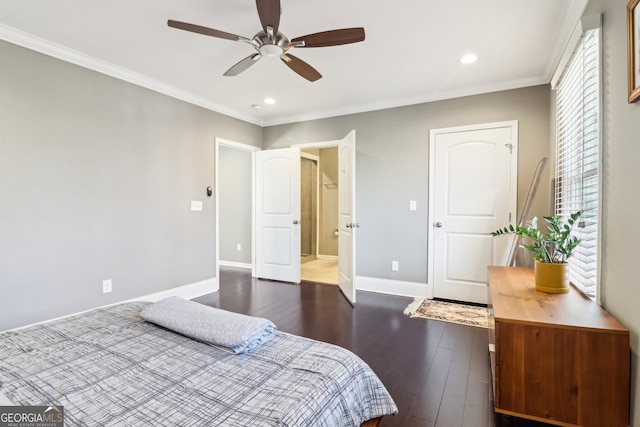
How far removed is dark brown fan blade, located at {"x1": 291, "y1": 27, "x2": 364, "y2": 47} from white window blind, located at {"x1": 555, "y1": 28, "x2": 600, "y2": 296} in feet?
4.52

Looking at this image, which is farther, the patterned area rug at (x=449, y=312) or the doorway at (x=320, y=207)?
the doorway at (x=320, y=207)

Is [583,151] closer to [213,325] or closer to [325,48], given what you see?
[325,48]

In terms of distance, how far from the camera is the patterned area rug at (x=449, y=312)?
310cm

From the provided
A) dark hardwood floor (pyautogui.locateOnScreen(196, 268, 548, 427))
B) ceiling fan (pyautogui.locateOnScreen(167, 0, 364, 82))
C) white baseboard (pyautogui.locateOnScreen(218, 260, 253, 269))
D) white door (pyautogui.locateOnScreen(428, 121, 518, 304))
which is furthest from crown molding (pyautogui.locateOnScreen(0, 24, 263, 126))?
white door (pyautogui.locateOnScreen(428, 121, 518, 304))

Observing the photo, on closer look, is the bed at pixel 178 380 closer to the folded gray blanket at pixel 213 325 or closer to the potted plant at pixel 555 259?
the folded gray blanket at pixel 213 325

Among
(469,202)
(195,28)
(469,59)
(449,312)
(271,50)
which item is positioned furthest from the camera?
(469,202)

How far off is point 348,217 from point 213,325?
2.69 meters

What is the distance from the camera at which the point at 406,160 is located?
3947 millimetres

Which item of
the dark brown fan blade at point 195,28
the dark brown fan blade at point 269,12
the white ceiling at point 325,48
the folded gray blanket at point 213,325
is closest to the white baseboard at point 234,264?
the white ceiling at point 325,48

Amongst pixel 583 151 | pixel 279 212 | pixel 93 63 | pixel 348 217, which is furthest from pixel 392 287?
pixel 93 63

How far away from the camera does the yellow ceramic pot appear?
6.36 feet

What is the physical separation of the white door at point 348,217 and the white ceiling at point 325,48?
2.33 feet

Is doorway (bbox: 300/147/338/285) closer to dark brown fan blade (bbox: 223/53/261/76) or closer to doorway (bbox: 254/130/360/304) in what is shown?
doorway (bbox: 254/130/360/304)

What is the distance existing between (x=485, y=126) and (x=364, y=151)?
4.78ft
